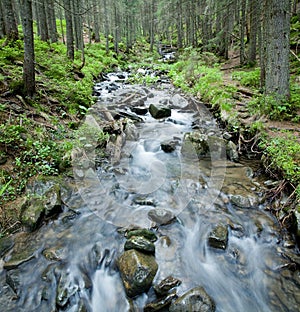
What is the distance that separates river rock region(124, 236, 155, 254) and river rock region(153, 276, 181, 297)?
53 centimetres

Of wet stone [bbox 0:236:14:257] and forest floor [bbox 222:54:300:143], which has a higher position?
forest floor [bbox 222:54:300:143]

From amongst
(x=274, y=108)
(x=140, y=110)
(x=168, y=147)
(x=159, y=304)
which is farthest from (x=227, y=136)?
(x=159, y=304)

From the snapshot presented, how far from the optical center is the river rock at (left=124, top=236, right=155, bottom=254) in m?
3.95

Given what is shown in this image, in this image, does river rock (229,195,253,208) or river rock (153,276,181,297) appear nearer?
river rock (153,276,181,297)

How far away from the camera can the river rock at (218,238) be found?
4332mm

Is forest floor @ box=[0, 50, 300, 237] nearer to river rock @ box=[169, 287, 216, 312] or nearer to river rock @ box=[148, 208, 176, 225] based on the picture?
river rock @ box=[148, 208, 176, 225]

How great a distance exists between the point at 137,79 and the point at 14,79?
39.6 feet

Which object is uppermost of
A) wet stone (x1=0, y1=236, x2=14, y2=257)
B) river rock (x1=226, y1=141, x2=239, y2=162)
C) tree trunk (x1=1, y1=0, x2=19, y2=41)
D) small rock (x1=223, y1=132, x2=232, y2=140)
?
tree trunk (x1=1, y1=0, x2=19, y2=41)

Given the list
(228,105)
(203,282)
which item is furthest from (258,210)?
(228,105)

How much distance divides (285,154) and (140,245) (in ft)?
13.4

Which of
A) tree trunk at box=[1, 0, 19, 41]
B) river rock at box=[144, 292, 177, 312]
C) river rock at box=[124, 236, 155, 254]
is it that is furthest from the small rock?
tree trunk at box=[1, 0, 19, 41]

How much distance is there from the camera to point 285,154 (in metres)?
5.58

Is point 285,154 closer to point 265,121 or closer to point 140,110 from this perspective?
point 265,121

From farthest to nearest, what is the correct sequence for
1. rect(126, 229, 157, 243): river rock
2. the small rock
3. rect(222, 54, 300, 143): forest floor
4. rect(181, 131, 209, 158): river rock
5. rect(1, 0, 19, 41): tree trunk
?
rect(1, 0, 19, 41): tree trunk → the small rock → rect(181, 131, 209, 158): river rock → rect(222, 54, 300, 143): forest floor → rect(126, 229, 157, 243): river rock
